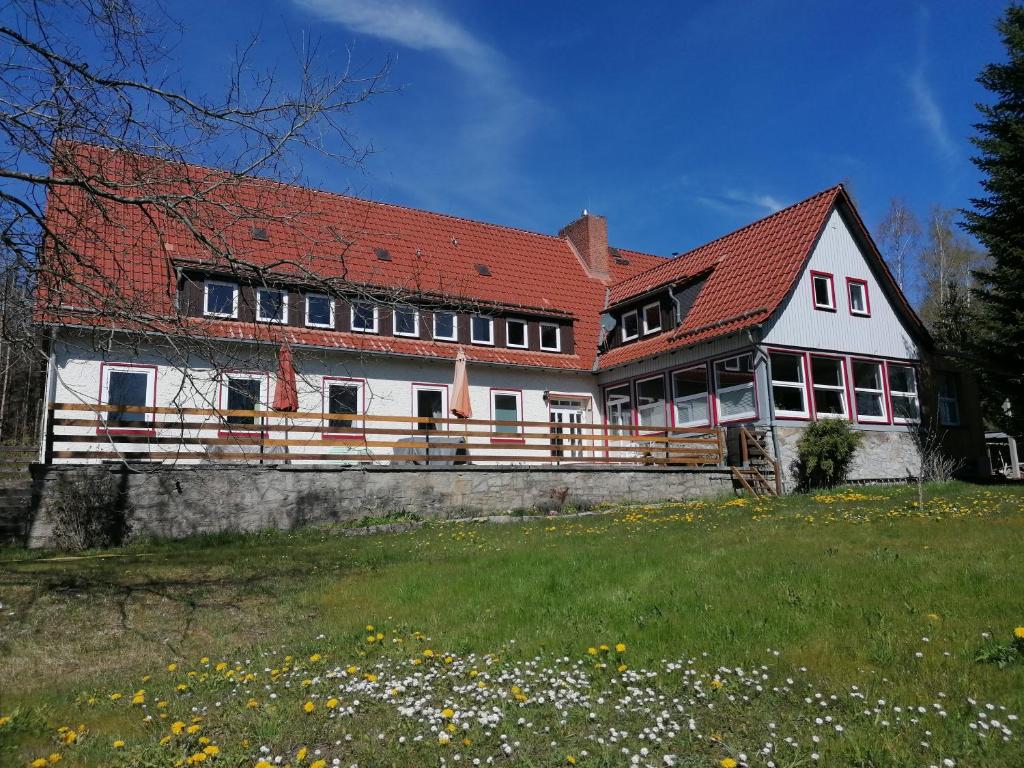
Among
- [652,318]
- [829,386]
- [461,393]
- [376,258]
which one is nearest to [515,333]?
[652,318]

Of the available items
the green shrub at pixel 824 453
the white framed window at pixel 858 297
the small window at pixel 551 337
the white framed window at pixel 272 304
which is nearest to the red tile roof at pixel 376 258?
the white framed window at pixel 272 304

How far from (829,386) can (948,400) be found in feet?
19.6

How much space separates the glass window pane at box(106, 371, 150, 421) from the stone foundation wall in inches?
647

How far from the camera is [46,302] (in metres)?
7.79

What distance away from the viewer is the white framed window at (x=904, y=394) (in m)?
22.7

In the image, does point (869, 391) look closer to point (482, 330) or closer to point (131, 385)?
point (482, 330)

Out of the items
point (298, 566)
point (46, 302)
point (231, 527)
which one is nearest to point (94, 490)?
point (231, 527)

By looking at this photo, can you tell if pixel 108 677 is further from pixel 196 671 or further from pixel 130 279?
pixel 130 279

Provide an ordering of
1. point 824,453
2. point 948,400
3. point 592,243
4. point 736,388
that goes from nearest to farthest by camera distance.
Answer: point 824,453
point 736,388
point 948,400
point 592,243

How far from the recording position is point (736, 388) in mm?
21250

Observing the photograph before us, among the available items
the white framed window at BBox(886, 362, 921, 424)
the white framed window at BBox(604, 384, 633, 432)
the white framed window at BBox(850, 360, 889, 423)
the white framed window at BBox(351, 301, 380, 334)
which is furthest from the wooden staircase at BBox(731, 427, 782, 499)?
the white framed window at BBox(351, 301, 380, 334)

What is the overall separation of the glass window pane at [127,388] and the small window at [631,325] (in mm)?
14978

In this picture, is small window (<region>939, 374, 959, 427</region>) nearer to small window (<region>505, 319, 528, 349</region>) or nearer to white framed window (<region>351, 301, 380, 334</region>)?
small window (<region>505, 319, 528, 349</region>)

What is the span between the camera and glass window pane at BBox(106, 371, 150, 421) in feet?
62.3
